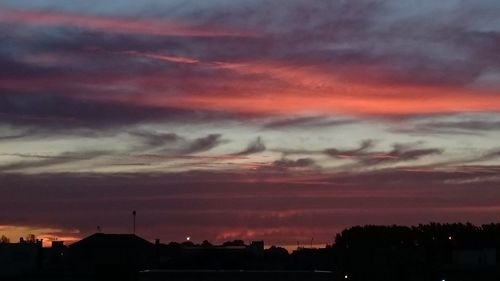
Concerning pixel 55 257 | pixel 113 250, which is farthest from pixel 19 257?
pixel 113 250

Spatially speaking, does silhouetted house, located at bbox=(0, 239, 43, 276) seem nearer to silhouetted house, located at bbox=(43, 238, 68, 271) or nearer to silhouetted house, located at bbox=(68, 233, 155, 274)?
silhouetted house, located at bbox=(43, 238, 68, 271)

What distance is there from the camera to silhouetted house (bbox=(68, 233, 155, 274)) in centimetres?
10206

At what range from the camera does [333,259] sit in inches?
4508

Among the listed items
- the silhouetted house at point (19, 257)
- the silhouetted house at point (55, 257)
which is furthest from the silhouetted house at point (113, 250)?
the silhouetted house at point (19, 257)

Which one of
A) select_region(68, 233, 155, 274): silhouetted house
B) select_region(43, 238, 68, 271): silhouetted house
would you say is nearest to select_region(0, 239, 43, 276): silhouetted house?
select_region(43, 238, 68, 271): silhouetted house

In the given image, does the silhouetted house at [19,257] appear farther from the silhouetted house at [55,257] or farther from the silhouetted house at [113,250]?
the silhouetted house at [113,250]

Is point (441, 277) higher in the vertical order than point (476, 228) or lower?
lower

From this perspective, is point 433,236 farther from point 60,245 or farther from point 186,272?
point 186,272

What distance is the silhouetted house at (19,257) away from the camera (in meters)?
102

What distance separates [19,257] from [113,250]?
8.65m

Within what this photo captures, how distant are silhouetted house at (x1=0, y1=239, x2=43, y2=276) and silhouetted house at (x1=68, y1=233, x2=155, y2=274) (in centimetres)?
311

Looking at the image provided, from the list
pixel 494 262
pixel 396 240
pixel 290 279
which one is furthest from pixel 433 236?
pixel 290 279

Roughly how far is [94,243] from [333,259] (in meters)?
24.2

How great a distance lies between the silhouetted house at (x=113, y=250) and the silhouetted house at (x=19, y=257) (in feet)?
10.2
